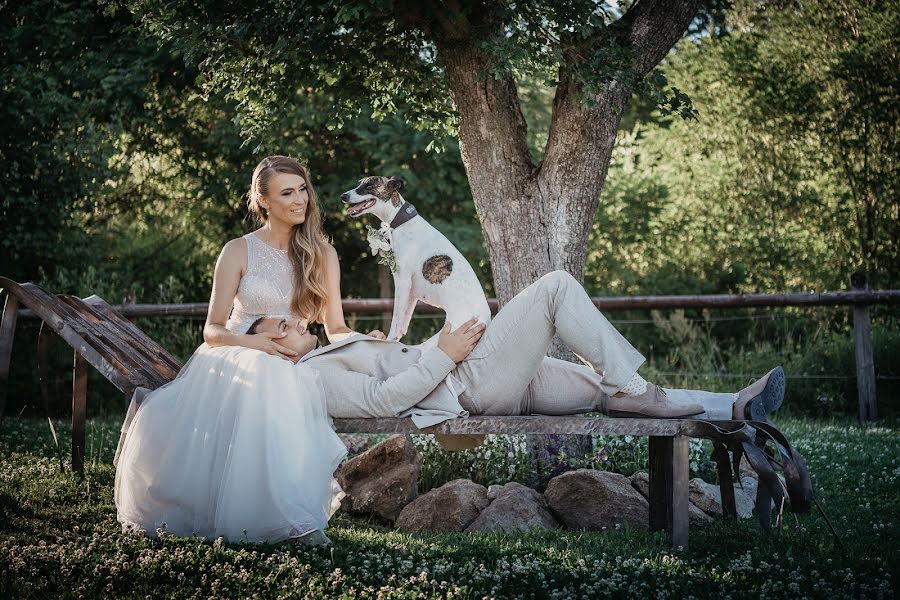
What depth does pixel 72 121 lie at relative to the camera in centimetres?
1031

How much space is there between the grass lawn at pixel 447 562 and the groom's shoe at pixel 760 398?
2.01 ft

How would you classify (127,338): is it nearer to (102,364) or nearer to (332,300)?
(102,364)

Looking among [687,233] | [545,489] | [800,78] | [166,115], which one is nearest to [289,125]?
[166,115]

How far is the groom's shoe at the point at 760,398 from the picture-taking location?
425 centimetres

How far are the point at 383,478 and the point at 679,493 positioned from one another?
1.94 metres

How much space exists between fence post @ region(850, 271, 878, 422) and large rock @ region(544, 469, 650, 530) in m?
4.65

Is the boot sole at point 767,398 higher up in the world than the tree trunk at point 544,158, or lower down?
lower down

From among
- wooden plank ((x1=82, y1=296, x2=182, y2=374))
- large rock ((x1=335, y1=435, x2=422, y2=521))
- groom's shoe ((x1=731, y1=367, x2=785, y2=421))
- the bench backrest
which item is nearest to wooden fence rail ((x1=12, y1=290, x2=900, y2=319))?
wooden plank ((x1=82, y1=296, x2=182, y2=374))

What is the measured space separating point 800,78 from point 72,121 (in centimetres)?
1011

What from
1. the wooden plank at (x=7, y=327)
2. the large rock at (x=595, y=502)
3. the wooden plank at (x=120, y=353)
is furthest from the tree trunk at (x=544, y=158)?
the wooden plank at (x=7, y=327)

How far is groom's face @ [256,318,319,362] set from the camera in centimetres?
483

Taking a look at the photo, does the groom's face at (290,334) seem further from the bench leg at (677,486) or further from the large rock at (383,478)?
the bench leg at (677,486)

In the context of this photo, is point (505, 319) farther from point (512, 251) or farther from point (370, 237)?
point (512, 251)

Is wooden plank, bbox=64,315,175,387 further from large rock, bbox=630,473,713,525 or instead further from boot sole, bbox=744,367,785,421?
boot sole, bbox=744,367,785,421
